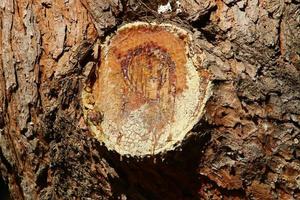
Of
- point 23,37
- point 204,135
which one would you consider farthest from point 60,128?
point 204,135

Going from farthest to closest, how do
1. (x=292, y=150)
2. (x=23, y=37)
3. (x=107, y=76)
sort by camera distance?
1. (x=23, y=37)
2. (x=107, y=76)
3. (x=292, y=150)

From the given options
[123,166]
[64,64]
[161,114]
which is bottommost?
[123,166]

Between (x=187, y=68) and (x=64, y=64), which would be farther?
(x=64, y=64)

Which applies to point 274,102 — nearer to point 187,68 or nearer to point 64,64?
point 187,68

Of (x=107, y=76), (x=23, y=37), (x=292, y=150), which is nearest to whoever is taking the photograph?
(x=292, y=150)
